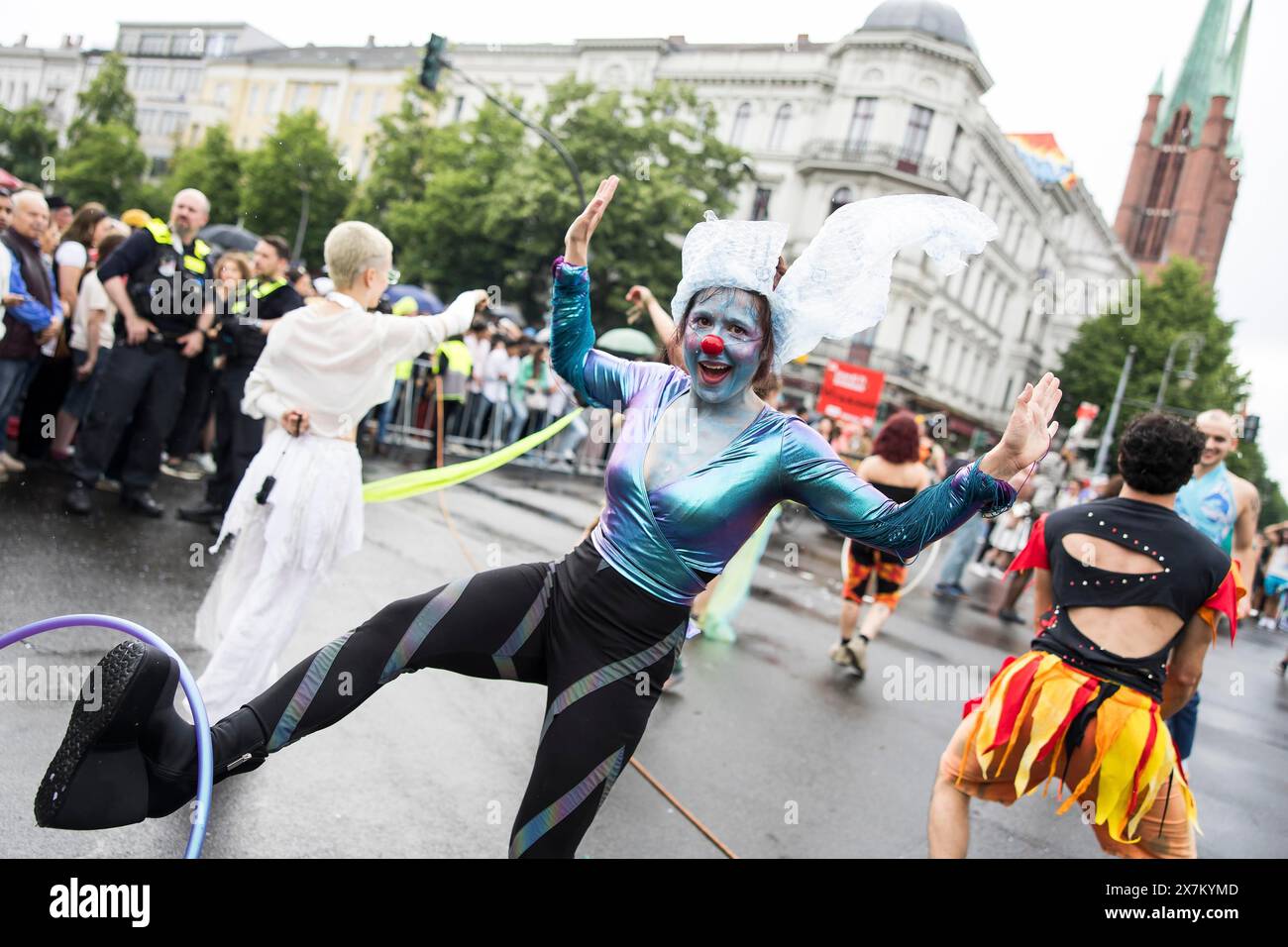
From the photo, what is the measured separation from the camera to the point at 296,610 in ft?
12.7

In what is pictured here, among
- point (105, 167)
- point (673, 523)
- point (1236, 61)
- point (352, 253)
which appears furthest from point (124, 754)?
point (1236, 61)

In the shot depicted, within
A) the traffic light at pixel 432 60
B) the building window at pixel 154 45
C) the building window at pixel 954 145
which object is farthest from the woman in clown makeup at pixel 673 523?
the building window at pixel 154 45

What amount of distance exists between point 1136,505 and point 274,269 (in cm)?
561

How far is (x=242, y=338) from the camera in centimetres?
700

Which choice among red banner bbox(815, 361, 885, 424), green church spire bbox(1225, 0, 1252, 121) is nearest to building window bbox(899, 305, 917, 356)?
red banner bbox(815, 361, 885, 424)

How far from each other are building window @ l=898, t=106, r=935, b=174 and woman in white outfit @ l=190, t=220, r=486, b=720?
44185 millimetres

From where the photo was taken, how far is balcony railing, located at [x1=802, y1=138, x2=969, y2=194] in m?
44.2

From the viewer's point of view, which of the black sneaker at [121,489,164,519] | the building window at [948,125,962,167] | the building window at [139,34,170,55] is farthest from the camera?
the building window at [139,34,170,55]

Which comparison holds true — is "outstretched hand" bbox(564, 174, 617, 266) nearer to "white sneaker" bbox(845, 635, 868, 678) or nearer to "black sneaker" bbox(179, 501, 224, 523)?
"white sneaker" bbox(845, 635, 868, 678)

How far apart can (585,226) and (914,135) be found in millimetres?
45775

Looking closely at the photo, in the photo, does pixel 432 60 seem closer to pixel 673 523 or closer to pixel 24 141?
pixel 673 523

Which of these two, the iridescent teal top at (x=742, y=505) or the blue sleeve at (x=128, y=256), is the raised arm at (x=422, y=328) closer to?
the iridescent teal top at (x=742, y=505)
